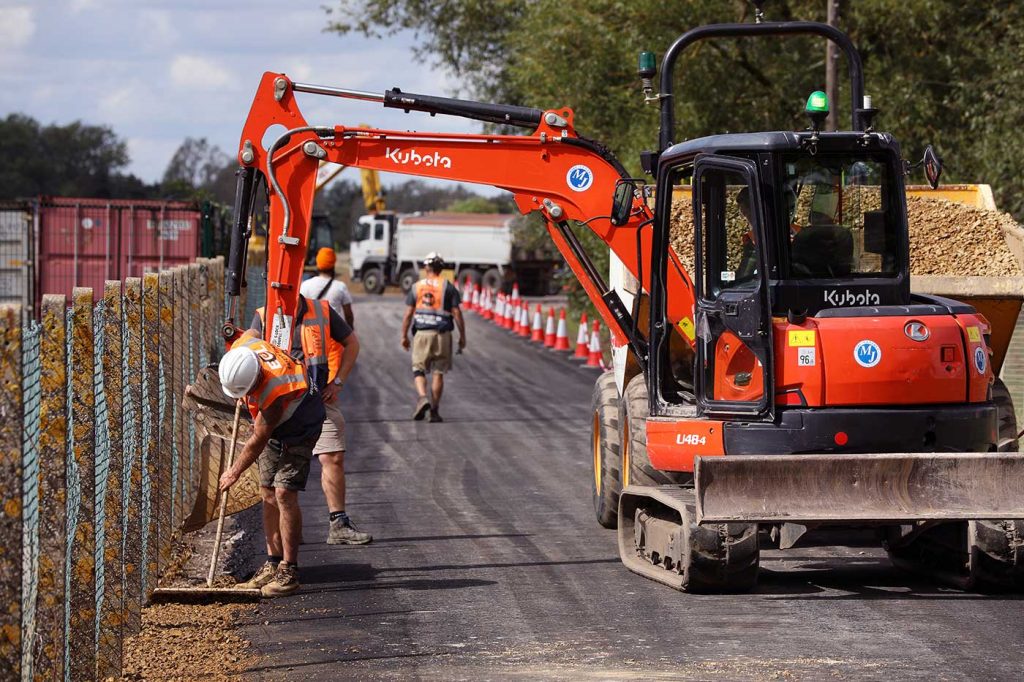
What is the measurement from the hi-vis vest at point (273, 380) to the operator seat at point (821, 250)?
116 inches

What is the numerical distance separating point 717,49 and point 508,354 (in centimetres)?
665

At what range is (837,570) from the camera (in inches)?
377

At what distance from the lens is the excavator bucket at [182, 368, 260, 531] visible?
9.79 metres

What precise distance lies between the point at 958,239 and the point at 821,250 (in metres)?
3.13

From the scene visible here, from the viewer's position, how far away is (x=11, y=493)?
527cm

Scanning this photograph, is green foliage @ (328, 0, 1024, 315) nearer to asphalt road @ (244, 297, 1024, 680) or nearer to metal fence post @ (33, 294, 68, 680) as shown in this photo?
asphalt road @ (244, 297, 1024, 680)

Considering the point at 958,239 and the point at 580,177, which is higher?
the point at 580,177

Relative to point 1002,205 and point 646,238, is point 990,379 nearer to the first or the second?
point 646,238

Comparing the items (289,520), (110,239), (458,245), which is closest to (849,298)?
(289,520)

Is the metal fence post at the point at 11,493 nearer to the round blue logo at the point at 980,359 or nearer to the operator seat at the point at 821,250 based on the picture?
the operator seat at the point at 821,250

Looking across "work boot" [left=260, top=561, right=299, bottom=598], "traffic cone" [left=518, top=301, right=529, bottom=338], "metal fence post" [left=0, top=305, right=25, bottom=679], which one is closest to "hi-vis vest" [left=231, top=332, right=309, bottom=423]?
"work boot" [left=260, top=561, right=299, bottom=598]

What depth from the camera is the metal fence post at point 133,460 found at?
25.8ft

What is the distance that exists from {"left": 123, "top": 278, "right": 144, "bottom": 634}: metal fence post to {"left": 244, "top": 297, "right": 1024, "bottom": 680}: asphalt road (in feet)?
2.05

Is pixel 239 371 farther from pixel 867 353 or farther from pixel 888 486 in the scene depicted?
pixel 888 486
